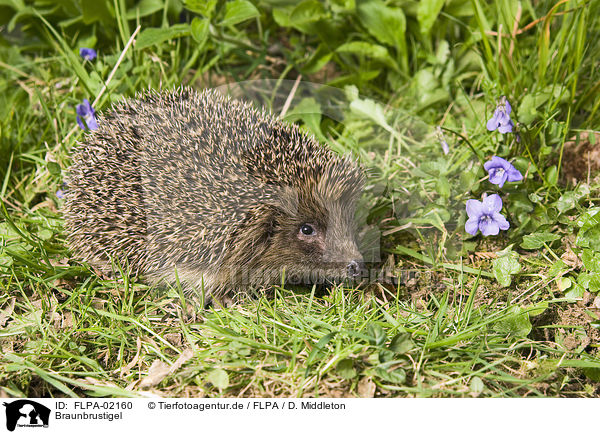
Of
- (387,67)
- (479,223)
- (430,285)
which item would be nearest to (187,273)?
(430,285)

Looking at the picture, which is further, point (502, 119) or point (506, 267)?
point (502, 119)

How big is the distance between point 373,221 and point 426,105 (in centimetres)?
141

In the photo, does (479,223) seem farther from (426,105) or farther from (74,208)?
(74,208)

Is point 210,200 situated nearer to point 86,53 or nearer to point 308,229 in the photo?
point 308,229

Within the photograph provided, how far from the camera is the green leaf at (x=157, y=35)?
4.92 meters

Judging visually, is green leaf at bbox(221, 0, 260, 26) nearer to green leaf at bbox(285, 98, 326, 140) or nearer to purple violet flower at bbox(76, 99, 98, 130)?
green leaf at bbox(285, 98, 326, 140)

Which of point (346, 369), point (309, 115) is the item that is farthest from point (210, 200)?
point (309, 115)

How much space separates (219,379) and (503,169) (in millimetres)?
2358

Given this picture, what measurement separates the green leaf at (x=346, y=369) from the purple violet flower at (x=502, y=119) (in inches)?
80.1

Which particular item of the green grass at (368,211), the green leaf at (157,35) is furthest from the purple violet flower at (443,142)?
the green leaf at (157,35)

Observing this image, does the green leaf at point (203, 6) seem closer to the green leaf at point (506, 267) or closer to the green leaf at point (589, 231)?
the green leaf at point (506, 267)

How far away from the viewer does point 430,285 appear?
4.04 m

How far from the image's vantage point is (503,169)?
395 centimetres

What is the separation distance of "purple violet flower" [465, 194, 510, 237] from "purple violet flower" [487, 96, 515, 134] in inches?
21.3
